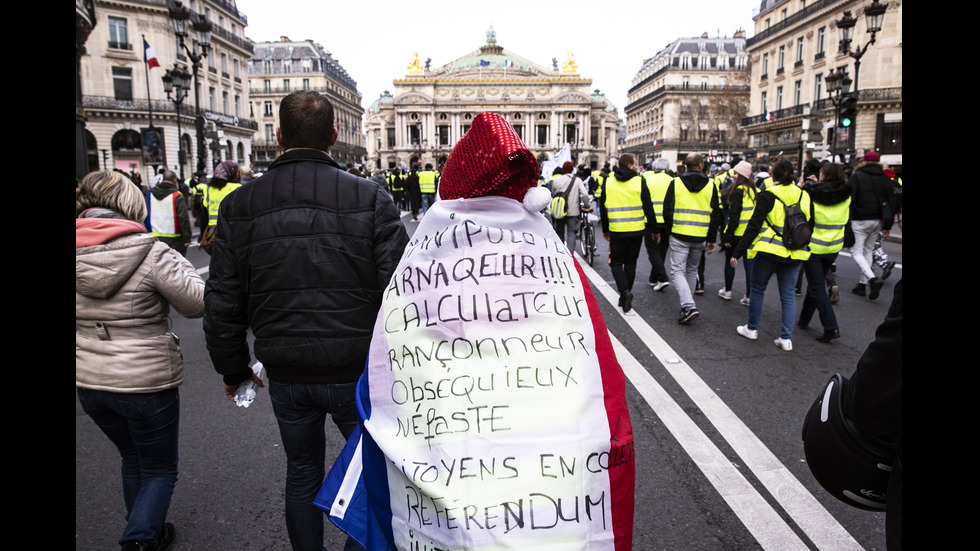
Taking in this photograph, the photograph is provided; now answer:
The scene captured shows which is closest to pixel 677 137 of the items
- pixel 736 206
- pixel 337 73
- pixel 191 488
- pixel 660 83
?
pixel 660 83

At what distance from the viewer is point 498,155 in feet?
6.08

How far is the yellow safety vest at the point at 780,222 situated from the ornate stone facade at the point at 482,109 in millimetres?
102725

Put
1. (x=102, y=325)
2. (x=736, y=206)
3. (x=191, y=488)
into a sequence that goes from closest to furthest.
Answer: (x=102, y=325)
(x=191, y=488)
(x=736, y=206)

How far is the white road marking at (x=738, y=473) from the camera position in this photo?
9.79 ft

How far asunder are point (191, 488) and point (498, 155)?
9.46 ft

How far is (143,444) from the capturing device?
2861 millimetres

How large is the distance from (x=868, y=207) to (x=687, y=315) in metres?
3.67

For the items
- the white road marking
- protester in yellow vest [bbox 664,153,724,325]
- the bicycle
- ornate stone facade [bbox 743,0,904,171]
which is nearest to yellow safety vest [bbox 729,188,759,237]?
protester in yellow vest [bbox 664,153,724,325]

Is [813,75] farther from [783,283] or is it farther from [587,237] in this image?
[783,283]

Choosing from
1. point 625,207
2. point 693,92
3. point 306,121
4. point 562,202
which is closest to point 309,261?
point 306,121

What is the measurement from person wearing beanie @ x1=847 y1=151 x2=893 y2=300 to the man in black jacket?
26.8 feet

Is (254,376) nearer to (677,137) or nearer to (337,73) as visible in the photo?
(677,137)

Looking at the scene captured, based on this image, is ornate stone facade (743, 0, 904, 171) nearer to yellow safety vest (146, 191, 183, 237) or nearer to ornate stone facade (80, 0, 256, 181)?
yellow safety vest (146, 191, 183, 237)

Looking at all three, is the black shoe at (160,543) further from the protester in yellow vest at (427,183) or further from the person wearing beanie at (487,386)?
the protester in yellow vest at (427,183)
